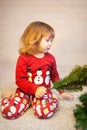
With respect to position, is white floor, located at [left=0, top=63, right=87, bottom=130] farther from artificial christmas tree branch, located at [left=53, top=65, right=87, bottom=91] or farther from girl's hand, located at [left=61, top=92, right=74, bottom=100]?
artificial christmas tree branch, located at [left=53, top=65, right=87, bottom=91]

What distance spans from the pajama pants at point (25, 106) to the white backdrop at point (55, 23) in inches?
27.1

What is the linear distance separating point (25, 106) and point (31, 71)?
0.51 ft

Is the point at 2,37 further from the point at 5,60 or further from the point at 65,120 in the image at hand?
the point at 65,120

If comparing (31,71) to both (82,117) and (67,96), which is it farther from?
(82,117)

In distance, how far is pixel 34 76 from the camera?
1.08 m

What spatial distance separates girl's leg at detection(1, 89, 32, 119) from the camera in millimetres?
1020

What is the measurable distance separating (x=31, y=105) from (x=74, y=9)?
823 mm

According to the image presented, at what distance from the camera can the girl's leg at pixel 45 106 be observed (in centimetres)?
102

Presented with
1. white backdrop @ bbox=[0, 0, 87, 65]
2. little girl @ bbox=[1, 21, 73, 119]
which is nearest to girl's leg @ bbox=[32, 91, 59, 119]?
little girl @ bbox=[1, 21, 73, 119]

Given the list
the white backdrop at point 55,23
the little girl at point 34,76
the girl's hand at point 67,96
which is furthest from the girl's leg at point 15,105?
the white backdrop at point 55,23

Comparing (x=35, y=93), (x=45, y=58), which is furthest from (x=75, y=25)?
(x=35, y=93)

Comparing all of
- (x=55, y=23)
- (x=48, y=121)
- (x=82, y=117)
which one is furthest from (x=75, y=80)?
(x=55, y=23)

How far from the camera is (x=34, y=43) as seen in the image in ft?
3.48

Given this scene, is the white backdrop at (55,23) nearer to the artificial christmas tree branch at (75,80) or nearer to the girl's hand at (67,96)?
the girl's hand at (67,96)
